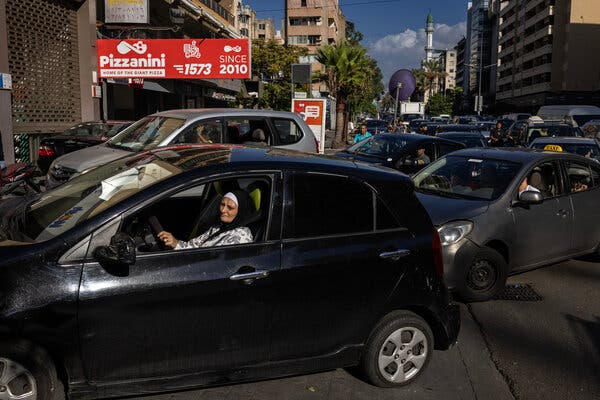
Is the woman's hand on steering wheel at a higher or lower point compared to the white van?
lower

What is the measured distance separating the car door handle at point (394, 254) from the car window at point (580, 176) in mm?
4427

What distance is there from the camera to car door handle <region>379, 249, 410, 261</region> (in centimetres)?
409

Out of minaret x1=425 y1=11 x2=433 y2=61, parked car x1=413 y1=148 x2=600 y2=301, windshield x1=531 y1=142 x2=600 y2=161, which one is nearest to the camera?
parked car x1=413 y1=148 x2=600 y2=301

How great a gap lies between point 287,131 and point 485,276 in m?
4.54

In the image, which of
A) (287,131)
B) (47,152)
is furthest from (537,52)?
(287,131)

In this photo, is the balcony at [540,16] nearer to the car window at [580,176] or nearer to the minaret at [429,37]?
the minaret at [429,37]

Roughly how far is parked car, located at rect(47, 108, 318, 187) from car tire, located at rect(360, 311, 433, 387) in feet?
16.6

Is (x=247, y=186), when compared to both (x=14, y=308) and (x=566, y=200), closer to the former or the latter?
(x=14, y=308)

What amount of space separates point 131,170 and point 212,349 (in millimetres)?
1371

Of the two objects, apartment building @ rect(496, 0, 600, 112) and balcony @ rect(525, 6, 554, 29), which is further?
balcony @ rect(525, 6, 554, 29)

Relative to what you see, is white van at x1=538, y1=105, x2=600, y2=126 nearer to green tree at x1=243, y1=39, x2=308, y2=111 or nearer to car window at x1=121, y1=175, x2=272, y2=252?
green tree at x1=243, y1=39, x2=308, y2=111

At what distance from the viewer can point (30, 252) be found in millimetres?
3287

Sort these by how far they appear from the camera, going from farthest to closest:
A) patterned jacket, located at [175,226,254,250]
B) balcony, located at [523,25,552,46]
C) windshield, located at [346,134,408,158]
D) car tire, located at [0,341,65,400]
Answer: balcony, located at [523,25,552,46]
windshield, located at [346,134,408,158]
patterned jacket, located at [175,226,254,250]
car tire, located at [0,341,65,400]

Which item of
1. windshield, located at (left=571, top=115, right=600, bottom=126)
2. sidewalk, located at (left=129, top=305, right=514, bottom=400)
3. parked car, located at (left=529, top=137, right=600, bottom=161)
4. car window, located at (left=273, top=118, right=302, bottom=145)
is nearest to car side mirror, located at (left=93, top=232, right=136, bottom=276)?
sidewalk, located at (left=129, top=305, right=514, bottom=400)
